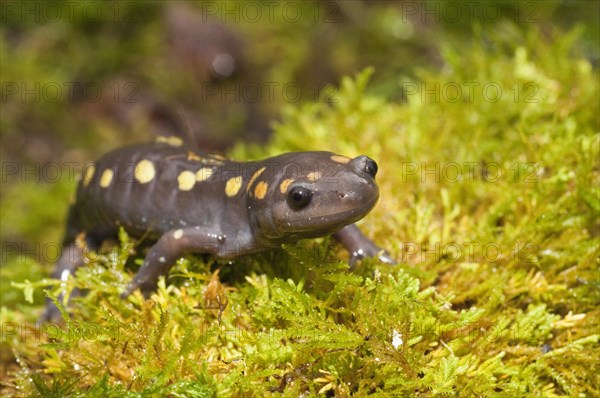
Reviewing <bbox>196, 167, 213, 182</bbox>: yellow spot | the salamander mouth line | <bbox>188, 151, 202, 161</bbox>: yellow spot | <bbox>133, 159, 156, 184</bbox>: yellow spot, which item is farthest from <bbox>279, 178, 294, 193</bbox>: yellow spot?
<bbox>133, 159, 156, 184</bbox>: yellow spot

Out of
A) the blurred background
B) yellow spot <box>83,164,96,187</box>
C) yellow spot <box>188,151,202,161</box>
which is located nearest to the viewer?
yellow spot <box>188,151,202,161</box>

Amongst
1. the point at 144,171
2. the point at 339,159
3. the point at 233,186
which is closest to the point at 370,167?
the point at 339,159

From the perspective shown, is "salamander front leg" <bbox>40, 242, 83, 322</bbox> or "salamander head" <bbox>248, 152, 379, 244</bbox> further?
"salamander front leg" <bbox>40, 242, 83, 322</bbox>

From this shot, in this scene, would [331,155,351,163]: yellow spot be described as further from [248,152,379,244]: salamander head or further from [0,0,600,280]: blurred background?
[0,0,600,280]: blurred background

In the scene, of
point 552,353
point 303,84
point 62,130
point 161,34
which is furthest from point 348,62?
point 552,353

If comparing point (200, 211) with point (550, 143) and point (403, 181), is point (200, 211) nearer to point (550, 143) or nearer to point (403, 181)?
point (403, 181)

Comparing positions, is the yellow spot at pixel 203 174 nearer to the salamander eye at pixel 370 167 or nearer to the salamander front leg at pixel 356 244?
the salamander front leg at pixel 356 244

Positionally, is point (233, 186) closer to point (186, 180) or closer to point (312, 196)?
point (186, 180)
